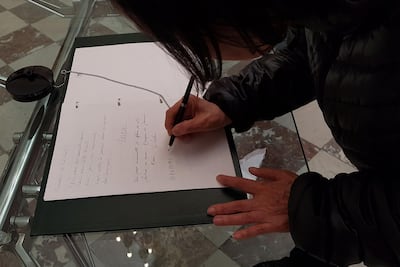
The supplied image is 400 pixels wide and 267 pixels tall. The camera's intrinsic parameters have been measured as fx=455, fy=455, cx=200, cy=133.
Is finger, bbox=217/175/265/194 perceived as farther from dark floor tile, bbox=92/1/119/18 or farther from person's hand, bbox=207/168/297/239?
dark floor tile, bbox=92/1/119/18

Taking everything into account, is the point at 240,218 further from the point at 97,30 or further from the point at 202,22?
the point at 97,30

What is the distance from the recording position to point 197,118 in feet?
2.31

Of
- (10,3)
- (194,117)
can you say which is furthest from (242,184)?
(10,3)

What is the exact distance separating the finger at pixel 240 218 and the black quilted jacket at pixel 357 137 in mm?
46

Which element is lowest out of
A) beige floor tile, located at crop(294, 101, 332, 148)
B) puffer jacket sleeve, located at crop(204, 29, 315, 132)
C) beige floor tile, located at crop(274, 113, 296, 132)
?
beige floor tile, located at crop(294, 101, 332, 148)

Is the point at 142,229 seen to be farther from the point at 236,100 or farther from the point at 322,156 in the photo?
the point at 322,156

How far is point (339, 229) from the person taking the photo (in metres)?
0.56

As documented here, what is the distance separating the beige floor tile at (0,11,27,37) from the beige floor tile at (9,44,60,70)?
0.66 feet

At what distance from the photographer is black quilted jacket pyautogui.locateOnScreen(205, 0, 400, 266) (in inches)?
18.1

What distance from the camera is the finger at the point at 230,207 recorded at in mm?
601

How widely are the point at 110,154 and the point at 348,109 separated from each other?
0.35 metres

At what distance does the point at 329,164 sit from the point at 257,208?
64cm

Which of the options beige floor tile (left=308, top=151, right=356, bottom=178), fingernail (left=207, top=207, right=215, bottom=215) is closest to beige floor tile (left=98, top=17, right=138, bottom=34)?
fingernail (left=207, top=207, right=215, bottom=215)

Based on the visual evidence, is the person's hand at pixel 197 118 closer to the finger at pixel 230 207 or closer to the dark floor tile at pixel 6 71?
the finger at pixel 230 207
